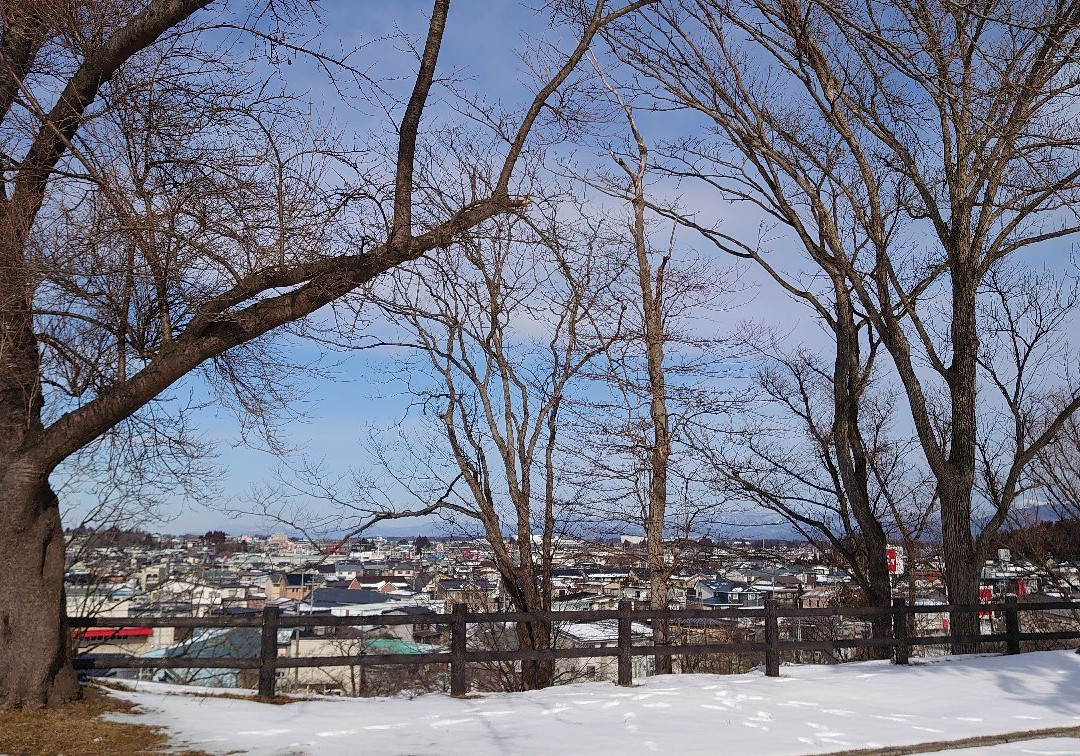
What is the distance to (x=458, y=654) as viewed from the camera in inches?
400

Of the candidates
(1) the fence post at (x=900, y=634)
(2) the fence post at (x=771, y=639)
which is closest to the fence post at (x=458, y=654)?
(2) the fence post at (x=771, y=639)

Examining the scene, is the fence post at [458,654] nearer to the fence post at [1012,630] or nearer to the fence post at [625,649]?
the fence post at [625,649]

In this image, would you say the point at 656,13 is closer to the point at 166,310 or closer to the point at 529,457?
the point at 529,457

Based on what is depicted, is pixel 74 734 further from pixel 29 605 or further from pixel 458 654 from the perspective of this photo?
pixel 458 654

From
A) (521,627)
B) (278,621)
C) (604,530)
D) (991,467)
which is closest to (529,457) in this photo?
(604,530)

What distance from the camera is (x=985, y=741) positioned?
27.2 feet

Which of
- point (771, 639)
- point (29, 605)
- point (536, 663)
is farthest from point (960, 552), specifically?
point (29, 605)

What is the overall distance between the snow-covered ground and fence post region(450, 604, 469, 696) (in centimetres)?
29

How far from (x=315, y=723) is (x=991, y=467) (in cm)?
2024

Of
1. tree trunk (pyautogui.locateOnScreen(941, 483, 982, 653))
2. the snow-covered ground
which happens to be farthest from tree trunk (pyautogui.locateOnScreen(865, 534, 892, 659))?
the snow-covered ground

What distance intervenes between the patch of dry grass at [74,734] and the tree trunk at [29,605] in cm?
24

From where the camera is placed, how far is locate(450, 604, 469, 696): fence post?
33.3ft

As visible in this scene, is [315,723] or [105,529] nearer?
[315,723]

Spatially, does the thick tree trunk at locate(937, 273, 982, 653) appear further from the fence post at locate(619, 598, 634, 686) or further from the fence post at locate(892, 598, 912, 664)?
the fence post at locate(619, 598, 634, 686)
